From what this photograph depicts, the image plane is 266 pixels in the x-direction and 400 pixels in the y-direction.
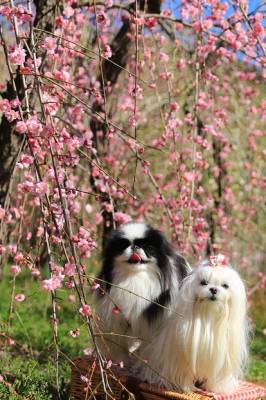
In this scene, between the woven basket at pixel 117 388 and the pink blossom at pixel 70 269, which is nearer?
the pink blossom at pixel 70 269

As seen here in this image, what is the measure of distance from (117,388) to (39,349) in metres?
2.28

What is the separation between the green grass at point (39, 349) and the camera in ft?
12.4

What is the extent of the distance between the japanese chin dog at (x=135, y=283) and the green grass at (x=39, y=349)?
21cm

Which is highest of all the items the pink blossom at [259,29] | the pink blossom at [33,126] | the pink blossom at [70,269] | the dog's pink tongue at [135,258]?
the pink blossom at [259,29]

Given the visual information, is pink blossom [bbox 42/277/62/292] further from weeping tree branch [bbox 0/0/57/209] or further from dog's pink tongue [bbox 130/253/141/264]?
weeping tree branch [bbox 0/0/57/209]

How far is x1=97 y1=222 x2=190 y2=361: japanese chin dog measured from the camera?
135 inches

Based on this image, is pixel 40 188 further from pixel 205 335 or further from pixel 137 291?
pixel 205 335

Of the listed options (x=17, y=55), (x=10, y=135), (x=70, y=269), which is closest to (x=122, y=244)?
(x=70, y=269)

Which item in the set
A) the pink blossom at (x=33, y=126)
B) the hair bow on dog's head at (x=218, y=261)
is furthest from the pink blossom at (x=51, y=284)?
the hair bow on dog's head at (x=218, y=261)

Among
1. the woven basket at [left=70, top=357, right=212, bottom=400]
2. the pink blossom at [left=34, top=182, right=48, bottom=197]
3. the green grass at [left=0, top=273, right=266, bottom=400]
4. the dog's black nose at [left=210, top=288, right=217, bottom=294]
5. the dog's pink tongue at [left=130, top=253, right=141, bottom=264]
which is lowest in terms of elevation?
the green grass at [left=0, top=273, right=266, bottom=400]

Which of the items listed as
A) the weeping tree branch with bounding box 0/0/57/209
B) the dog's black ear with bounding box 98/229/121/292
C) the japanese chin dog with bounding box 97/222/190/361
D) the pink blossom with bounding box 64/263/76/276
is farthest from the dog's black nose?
the weeping tree branch with bounding box 0/0/57/209

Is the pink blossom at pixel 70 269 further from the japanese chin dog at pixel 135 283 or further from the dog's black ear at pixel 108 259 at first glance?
the dog's black ear at pixel 108 259

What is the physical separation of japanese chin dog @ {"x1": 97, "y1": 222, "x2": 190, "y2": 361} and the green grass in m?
0.21

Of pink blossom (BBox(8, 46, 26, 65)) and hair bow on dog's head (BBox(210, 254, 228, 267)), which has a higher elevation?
pink blossom (BBox(8, 46, 26, 65))
